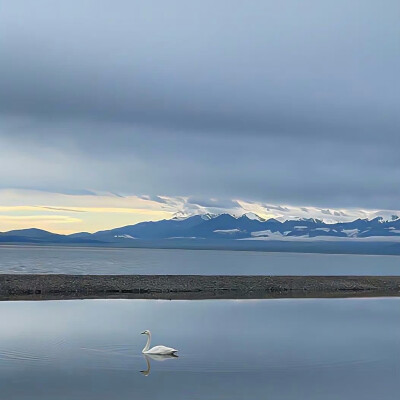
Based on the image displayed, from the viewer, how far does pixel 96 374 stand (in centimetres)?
1975

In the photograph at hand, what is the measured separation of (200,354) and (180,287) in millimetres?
29986

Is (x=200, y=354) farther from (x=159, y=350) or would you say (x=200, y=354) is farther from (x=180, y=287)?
(x=180, y=287)

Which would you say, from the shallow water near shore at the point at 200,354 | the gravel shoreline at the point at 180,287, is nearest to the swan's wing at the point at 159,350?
the shallow water near shore at the point at 200,354

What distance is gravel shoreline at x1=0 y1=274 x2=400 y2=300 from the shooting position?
1918 inches

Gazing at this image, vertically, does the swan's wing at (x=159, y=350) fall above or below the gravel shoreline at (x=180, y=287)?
below

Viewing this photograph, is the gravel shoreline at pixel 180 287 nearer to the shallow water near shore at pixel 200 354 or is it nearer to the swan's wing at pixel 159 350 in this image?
the shallow water near shore at pixel 200 354

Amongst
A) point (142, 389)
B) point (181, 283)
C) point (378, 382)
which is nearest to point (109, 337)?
point (142, 389)

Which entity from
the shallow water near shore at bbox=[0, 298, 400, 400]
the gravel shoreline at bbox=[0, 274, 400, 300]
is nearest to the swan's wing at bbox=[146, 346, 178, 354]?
the shallow water near shore at bbox=[0, 298, 400, 400]

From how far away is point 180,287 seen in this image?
2099 inches

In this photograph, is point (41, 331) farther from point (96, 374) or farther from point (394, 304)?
point (394, 304)

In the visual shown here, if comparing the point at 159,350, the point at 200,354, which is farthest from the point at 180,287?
the point at 159,350

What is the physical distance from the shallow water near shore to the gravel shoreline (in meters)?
9.77

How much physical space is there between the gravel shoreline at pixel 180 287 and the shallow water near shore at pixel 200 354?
9.77 m

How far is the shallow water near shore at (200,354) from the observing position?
18219mm
